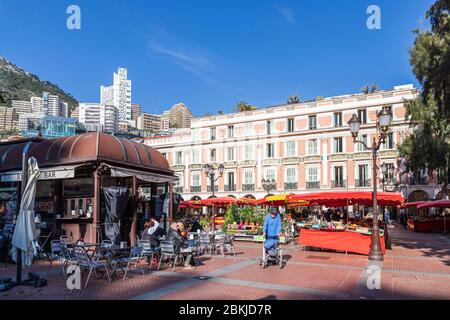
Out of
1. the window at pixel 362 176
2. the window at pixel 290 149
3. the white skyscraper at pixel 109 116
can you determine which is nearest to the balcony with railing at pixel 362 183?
the window at pixel 362 176

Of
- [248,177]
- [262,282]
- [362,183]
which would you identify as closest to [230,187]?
[248,177]

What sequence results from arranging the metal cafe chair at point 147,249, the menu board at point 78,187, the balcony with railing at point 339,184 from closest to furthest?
the metal cafe chair at point 147,249 < the menu board at point 78,187 < the balcony with railing at point 339,184

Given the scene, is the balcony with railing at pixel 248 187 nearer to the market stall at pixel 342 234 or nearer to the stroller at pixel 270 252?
the market stall at pixel 342 234

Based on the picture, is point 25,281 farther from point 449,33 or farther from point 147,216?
point 449,33

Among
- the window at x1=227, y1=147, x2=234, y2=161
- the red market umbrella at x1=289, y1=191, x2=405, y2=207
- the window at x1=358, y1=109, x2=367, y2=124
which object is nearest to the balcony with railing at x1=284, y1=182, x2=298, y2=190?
the window at x1=227, y1=147, x2=234, y2=161

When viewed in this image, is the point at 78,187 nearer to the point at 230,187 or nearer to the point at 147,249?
the point at 147,249

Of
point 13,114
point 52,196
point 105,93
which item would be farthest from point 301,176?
point 105,93

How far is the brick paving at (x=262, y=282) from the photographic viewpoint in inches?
317

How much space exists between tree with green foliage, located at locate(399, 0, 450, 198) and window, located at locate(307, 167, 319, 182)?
10.6 meters

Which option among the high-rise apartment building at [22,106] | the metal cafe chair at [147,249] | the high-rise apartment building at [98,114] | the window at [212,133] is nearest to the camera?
the metal cafe chair at [147,249]

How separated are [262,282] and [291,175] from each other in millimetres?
37748

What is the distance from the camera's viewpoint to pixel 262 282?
365 inches

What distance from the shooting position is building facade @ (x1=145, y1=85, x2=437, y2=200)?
140 ft

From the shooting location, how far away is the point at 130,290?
27.8 feet
